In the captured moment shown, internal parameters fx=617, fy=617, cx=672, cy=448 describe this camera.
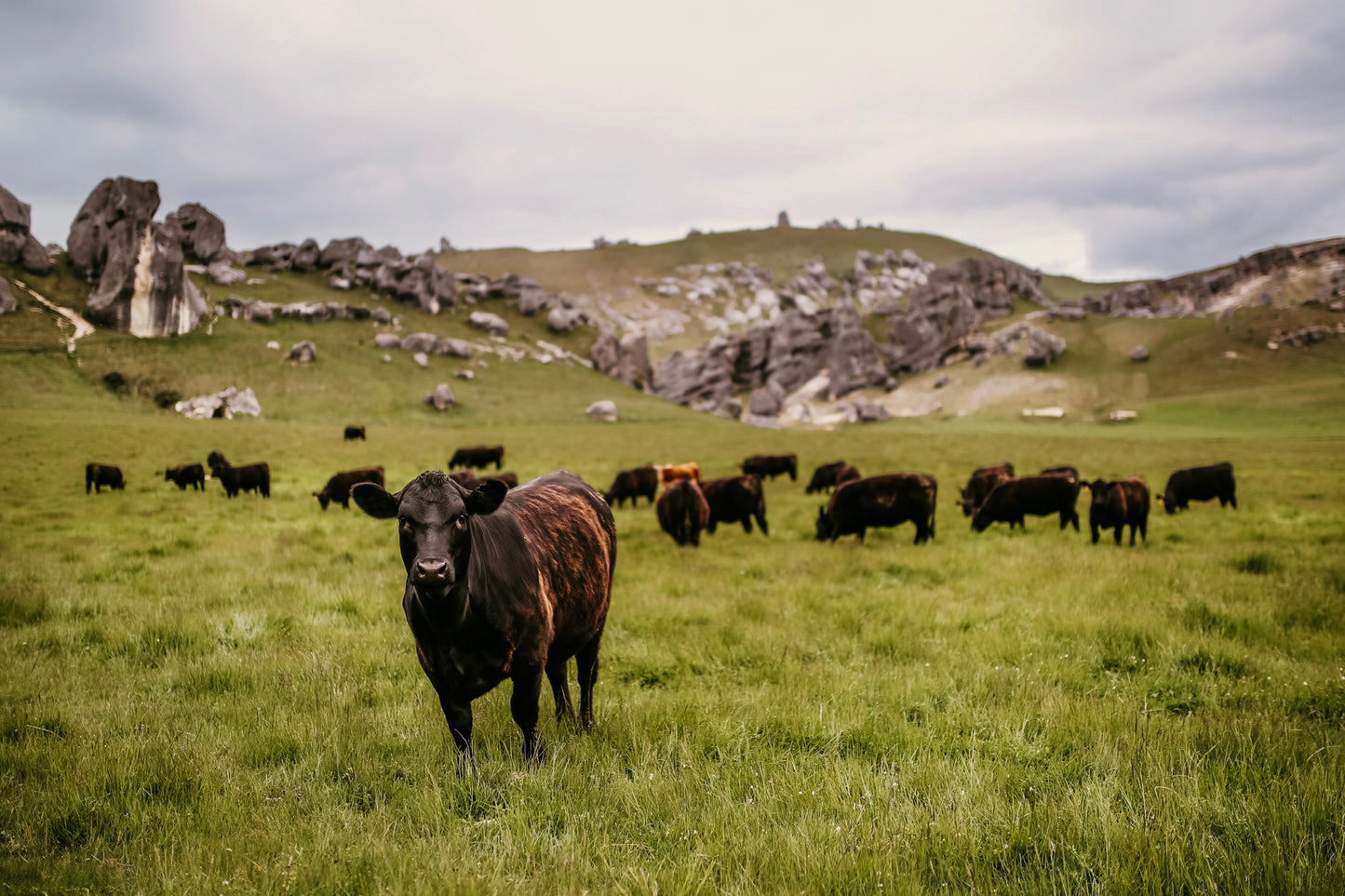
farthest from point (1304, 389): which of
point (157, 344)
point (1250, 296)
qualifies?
point (157, 344)

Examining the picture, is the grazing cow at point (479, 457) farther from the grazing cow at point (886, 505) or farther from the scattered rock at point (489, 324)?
the scattered rock at point (489, 324)

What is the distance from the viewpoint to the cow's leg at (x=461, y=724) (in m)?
4.08

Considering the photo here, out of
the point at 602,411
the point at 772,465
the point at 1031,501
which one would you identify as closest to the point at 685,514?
the point at 1031,501

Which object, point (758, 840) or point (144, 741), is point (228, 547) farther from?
point (758, 840)

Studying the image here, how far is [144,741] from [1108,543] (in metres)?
16.4

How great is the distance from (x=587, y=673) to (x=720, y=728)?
1.27 m

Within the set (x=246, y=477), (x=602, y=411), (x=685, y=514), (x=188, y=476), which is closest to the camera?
(x=685, y=514)

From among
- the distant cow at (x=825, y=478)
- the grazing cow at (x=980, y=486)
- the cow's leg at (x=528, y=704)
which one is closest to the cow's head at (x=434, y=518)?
the cow's leg at (x=528, y=704)

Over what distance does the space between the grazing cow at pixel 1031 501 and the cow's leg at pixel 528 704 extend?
A: 14.0 m

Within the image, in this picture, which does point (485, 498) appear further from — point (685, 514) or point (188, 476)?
point (188, 476)

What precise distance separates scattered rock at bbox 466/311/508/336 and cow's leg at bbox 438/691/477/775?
370ft

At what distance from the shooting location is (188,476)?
22188mm

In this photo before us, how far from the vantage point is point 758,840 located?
124 inches

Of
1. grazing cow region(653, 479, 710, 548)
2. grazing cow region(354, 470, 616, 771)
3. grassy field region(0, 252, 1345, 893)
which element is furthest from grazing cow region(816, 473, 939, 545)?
grazing cow region(354, 470, 616, 771)
